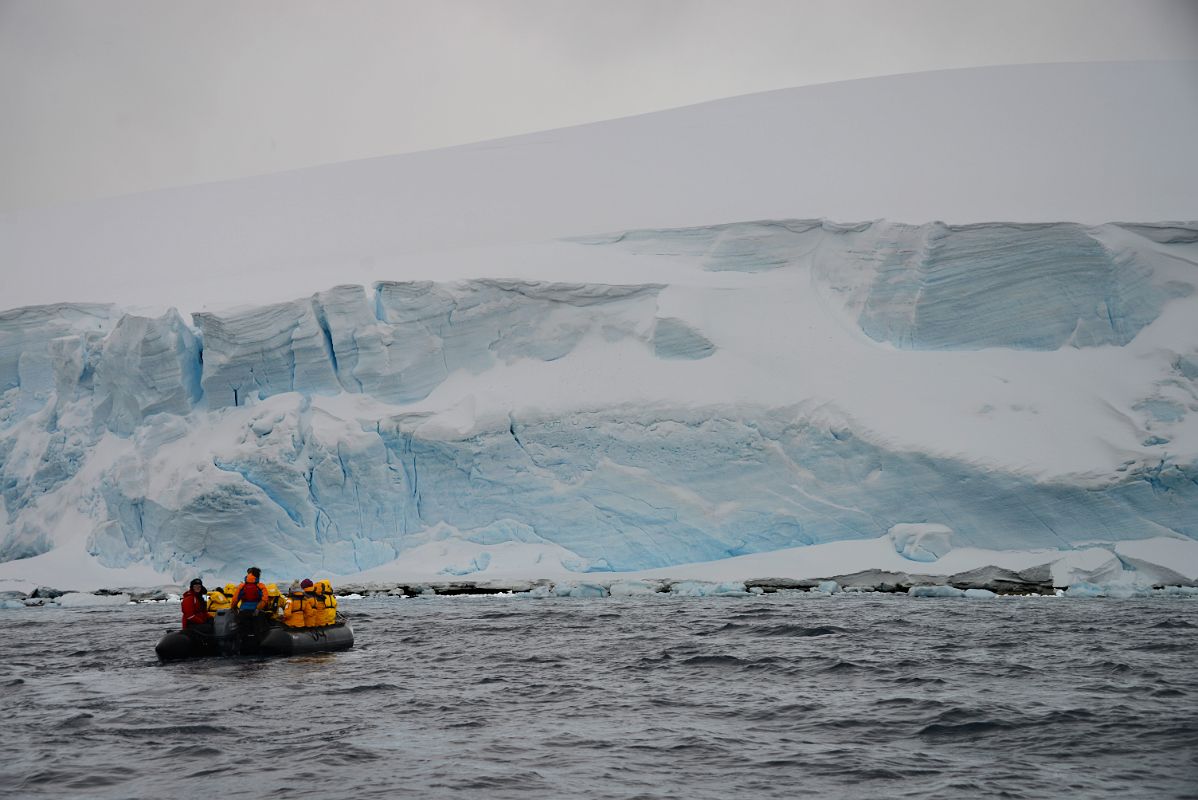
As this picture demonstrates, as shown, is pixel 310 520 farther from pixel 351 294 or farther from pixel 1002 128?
pixel 1002 128

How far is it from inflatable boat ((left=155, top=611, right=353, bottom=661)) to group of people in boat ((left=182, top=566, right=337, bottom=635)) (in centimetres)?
6

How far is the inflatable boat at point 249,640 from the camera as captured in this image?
13.3m

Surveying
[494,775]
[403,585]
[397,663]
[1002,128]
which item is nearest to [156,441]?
[403,585]

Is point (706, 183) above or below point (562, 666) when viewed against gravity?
A: above

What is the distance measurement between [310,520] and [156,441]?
4.31m

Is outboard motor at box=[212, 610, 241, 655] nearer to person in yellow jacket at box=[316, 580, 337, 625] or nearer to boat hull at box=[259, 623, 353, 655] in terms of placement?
boat hull at box=[259, 623, 353, 655]

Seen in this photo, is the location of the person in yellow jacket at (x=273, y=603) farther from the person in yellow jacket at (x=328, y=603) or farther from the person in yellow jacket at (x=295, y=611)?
the person in yellow jacket at (x=328, y=603)

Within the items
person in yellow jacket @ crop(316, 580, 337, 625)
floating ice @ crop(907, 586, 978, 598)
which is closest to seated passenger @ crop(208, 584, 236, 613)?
person in yellow jacket @ crop(316, 580, 337, 625)

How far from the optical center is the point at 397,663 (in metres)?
12.5

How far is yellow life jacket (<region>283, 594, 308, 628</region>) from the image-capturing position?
13.7 meters

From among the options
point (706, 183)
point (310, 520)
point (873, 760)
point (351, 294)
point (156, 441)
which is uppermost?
point (706, 183)

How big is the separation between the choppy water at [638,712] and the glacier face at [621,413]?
633cm

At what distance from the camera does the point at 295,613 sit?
45.1ft

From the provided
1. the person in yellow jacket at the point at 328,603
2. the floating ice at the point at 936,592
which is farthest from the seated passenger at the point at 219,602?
the floating ice at the point at 936,592
